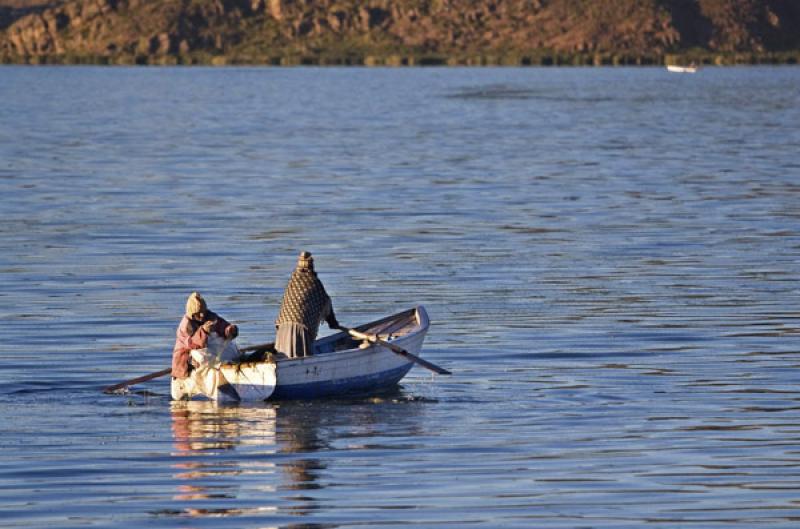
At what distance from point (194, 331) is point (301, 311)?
4.97 feet

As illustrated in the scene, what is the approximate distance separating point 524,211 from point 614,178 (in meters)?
14.6

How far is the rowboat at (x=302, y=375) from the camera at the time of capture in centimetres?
2483

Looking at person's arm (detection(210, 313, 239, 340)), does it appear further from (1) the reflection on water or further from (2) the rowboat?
(1) the reflection on water

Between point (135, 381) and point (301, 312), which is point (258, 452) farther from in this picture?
point (135, 381)

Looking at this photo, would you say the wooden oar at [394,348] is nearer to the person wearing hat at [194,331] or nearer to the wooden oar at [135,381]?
the person wearing hat at [194,331]

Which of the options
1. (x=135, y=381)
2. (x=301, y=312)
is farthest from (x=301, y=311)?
(x=135, y=381)

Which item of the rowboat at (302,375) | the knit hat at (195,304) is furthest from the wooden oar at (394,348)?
the knit hat at (195,304)

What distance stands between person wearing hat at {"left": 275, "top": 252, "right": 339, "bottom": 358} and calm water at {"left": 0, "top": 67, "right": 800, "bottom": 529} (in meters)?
0.93

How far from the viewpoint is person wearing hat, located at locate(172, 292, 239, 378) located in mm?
24812

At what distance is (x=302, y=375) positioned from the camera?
82.0 feet

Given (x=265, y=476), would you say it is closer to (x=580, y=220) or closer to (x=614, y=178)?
(x=580, y=220)

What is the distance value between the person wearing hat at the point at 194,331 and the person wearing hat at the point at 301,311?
85 cm

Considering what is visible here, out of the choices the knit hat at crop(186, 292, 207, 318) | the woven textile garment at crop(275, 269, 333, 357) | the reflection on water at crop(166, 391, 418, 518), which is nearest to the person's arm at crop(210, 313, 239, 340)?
the knit hat at crop(186, 292, 207, 318)

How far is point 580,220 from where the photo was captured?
170 feet
